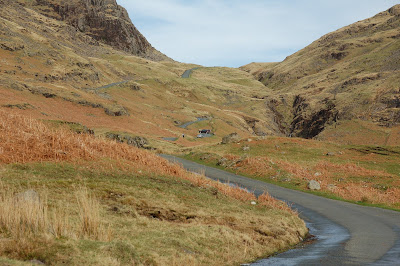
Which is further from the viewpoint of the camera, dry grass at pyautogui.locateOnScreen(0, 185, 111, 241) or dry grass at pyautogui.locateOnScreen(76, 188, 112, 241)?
dry grass at pyautogui.locateOnScreen(76, 188, 112, 241)

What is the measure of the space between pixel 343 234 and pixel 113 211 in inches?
441

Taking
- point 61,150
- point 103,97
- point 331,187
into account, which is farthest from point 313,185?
point 103,97

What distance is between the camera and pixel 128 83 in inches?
5566

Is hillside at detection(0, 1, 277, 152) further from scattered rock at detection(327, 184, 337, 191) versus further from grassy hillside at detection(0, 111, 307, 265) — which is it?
grassy hillside at detection(0, 111, 307, 265)

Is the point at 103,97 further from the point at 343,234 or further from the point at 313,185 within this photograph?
the point at 343,234

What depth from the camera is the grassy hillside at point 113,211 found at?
9.80m

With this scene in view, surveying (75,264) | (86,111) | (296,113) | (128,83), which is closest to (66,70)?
(128,83)

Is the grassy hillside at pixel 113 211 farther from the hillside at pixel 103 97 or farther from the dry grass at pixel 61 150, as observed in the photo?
the hillside at pixel 103 97

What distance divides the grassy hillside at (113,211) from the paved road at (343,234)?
4.44 ft

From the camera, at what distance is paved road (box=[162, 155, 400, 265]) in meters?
12.5

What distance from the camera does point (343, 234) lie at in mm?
17672

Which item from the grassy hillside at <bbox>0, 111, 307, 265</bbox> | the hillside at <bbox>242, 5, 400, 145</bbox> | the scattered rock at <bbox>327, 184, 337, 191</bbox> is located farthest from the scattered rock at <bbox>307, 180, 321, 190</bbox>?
the hillside at <bbox>242, 5, 400, 145</bbox>

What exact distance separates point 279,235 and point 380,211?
13934 millimetres

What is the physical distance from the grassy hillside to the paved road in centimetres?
135
